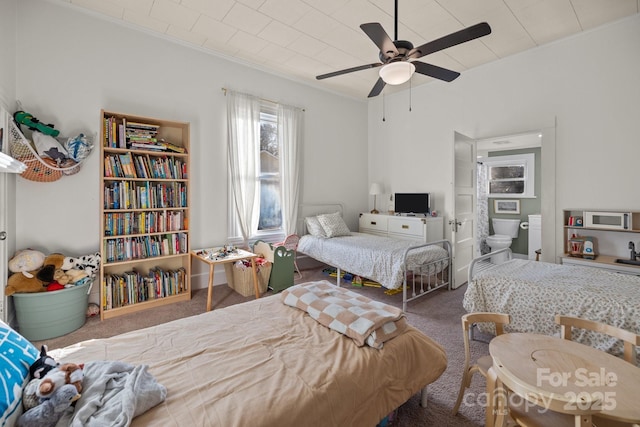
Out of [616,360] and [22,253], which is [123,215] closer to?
[22,253]

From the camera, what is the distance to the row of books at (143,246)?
2.93 metres

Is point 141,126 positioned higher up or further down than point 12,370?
higher up

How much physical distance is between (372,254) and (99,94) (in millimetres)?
3442

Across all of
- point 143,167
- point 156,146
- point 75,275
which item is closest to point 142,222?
point 143,167

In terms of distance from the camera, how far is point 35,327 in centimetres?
243

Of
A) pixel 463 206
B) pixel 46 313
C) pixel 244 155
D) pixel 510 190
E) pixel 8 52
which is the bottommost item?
pixel 46 313

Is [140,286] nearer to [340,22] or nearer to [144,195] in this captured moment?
[144,195]

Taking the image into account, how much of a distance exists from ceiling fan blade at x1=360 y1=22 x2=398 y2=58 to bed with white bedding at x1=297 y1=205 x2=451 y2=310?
186cm

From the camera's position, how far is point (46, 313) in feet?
8.03

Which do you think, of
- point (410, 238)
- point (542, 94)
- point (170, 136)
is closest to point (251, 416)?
point (170, 136)

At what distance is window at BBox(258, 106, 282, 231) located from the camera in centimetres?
430

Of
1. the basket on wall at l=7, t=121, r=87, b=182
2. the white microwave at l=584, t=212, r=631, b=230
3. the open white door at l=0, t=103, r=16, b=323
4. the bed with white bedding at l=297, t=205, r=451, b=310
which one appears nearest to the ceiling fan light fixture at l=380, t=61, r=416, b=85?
the bed with white bedding at l=297, t=205, r=451, b=310

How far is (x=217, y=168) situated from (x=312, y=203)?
162cm

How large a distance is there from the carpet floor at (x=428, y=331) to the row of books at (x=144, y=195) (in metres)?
1.13
